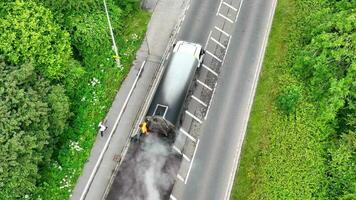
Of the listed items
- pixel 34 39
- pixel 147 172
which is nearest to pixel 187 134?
pixel 147 172

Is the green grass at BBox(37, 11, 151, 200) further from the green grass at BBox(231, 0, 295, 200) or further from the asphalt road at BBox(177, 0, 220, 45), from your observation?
the green grass at BBox(231, 0, 295, 200)

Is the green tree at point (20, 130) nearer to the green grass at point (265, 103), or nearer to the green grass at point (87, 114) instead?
the green grass at point (87, 114)

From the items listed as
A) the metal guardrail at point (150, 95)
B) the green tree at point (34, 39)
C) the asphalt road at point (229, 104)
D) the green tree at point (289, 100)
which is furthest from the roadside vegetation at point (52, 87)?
the green tree at point (289, 100)

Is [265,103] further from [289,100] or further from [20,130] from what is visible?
[20,130]

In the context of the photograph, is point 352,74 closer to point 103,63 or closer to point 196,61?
point 196,61

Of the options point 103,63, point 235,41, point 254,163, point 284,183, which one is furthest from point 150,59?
point 284,183

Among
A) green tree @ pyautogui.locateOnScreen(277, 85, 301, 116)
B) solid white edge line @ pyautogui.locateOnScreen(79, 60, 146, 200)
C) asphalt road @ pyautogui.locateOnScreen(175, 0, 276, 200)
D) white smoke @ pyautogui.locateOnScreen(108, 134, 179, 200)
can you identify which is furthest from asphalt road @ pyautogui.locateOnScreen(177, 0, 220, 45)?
white smoke @ pyautogui.locateOnScreen(108, 134, 179, 200)
